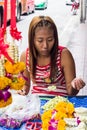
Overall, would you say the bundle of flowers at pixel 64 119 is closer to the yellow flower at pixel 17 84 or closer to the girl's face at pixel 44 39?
the yellow flower at pixel 17 84

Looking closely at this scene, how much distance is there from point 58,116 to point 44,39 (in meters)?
0.56

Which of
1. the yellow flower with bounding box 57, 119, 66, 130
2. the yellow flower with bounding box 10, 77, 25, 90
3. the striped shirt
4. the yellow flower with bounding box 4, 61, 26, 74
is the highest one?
the yellow flower with bounding box 4, 61, 26, 74

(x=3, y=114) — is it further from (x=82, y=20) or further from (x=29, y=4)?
(x=82, y=20)

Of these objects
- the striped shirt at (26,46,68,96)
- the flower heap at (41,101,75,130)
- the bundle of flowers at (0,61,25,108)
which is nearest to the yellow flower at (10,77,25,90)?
the bundle of flowers at (0,61,25,108)

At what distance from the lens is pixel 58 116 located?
124 centimetres

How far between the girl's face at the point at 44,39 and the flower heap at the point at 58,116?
49 centimetres

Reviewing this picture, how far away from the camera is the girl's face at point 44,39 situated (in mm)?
1728

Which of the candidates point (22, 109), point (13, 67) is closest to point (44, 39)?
point (22, 109)

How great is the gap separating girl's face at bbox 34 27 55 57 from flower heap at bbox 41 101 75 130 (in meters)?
0.49

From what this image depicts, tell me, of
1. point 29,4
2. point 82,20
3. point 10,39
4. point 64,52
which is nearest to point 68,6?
point 29,4

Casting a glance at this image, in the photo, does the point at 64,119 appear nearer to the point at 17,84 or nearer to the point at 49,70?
the point at 17,84

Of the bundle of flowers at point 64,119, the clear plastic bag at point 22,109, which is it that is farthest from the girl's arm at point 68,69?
the bundle of flowers at point 64,119

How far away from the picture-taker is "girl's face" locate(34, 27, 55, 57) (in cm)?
173

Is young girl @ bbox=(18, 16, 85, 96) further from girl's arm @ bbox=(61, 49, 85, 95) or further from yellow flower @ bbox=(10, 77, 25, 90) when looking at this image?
yellow flower @ bbox=(10, 77, 25, 90)
